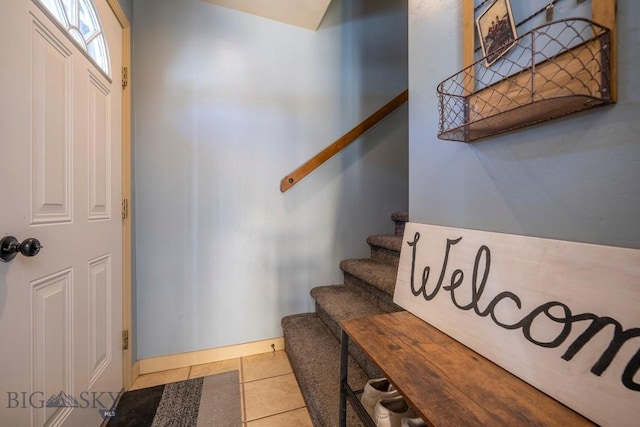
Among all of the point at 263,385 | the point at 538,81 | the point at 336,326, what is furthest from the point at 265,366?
the point at 538,81

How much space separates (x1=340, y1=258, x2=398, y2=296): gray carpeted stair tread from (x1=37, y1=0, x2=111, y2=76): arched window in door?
1659mm

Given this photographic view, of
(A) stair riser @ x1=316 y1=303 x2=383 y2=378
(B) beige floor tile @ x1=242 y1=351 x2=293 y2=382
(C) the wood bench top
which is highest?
(C) the wood bench top

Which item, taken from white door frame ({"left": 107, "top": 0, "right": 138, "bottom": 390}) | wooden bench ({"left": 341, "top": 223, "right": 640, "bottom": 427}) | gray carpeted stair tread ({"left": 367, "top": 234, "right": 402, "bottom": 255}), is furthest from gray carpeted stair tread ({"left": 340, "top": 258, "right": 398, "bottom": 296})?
white door frame ({"left": 107, "top": 0, "right": 138, "bottom": 390})

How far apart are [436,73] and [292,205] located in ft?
3.80

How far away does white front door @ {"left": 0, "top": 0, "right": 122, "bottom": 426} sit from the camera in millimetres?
651

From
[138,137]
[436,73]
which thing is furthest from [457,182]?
[138,137]

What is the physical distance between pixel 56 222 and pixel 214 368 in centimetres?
119

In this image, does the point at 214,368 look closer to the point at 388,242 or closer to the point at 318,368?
the point at 318,368

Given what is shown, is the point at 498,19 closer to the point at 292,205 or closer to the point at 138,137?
the point at 292,205

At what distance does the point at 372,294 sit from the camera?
4.70 ft

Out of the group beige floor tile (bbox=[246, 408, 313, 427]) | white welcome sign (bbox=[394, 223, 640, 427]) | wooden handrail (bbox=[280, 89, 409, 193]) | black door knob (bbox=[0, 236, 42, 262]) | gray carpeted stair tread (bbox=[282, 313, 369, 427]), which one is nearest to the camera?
white welcome sign (bbox=[394, 223, 640, 427])

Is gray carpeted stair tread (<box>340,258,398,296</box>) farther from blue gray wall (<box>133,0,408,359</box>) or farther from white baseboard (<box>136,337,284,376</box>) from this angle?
white baseboard (<box>136,337,284,376</box>)

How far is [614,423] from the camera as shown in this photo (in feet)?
1.34

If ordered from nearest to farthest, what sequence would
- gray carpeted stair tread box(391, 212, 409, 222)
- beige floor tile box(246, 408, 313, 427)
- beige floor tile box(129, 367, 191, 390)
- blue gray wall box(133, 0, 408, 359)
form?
beige floor tile box(246, 408, 313, 427)
beige floor tile box(129, 367, 191, 390)
blue gray wall box(133, 0, 408, 359)
gray carpeted stair tread box(391, 212, 409, 222)
